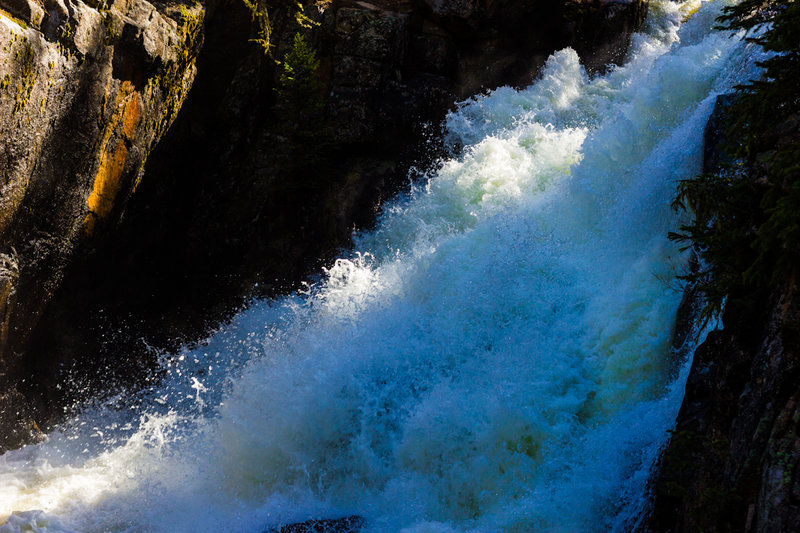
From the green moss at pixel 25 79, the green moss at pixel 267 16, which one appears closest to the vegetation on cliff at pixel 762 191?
the green moss at pixel 25 79

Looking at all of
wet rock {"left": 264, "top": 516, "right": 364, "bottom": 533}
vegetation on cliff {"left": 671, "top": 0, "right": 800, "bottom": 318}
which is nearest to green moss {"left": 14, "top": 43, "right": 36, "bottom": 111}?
wet rock {"left": 264, "top": 516, "right": 364, "bottom": 533}

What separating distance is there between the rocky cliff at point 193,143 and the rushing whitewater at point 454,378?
0.95 m

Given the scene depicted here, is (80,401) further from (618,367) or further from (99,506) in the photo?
(618,367)

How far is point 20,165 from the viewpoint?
7754mm

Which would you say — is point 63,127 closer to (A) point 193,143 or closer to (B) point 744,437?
(A) point 193,143

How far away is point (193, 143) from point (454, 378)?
7.17m

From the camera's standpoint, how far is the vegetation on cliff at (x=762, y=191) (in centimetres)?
415

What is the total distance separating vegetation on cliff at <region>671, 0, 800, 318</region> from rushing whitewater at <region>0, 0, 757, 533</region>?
221 centimetres

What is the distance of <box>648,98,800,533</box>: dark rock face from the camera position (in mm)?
3838

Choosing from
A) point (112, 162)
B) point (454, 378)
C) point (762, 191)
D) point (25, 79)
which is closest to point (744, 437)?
point (762, 191)

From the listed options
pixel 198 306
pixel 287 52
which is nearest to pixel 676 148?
pixel 287 52

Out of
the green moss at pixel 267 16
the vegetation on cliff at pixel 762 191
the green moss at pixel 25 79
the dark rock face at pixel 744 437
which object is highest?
the green moss at pixel 267 16

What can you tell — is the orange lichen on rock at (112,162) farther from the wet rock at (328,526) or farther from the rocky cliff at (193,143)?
the wet rock at (328,526)

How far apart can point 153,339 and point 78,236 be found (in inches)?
93.7
